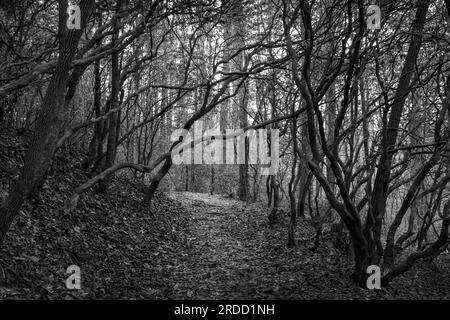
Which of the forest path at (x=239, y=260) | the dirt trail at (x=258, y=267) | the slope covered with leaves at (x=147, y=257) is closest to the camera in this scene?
the slope covered with leaves at (x=147, y=257)

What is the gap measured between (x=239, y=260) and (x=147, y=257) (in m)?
1.99

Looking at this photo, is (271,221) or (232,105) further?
(232,105)

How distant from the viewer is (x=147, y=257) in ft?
24.4

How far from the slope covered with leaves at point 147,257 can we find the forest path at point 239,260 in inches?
0.8

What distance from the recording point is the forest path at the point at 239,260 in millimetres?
6176

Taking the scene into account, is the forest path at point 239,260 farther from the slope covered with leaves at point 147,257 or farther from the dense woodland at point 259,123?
the dense woodland at point 259,123

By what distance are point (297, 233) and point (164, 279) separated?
475 centimetres

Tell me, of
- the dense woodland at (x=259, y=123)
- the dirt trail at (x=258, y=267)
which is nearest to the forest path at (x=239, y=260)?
the dirt trail at (x=258, y=267)

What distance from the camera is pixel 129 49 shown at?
12.6m

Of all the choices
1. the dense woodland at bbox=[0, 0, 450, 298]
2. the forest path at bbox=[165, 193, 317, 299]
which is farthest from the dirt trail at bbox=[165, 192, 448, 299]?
the dense woodland at bbox=[0, 0, 450, 298]

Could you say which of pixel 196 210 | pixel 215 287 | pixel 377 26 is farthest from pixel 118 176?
pixel 377 26

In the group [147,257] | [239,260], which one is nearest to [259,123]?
[239,260]

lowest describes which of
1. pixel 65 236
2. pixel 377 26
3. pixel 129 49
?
pixel 65 236
